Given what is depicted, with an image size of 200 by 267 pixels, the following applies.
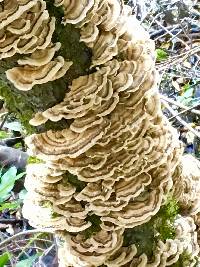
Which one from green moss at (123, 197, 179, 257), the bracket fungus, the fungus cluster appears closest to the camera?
→ the fungus cluster

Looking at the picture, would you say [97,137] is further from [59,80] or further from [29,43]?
[29,43]

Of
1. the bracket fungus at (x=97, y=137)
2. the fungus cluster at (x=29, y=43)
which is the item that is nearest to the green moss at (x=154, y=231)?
the bracket fungus at (x=97, y=137)

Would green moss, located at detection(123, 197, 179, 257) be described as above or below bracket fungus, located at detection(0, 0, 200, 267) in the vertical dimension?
below

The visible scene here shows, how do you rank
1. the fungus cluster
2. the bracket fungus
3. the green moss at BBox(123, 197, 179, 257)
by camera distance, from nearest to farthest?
the fungus cluster < the bracket fungus < the green moss at BBox(123, 197, 179, 257)

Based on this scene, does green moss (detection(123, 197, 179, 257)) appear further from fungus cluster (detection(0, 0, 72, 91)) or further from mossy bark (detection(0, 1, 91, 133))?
fungus cluster (detection(0, 0, 72, 91))

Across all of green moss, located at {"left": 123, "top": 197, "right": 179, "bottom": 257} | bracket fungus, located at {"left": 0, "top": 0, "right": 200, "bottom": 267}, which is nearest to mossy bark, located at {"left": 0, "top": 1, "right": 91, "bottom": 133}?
bracket fungus, located at {"left": 0, "top": 0, "right": 200, "bottom": 267}

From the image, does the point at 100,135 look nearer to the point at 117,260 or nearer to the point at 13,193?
the point at 117,260

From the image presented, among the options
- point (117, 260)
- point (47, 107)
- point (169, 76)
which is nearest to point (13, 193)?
point (169, 76)
